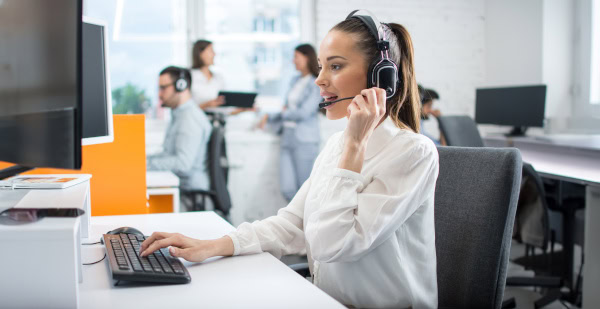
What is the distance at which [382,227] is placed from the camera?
3.27ft

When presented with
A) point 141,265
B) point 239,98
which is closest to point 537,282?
point 141,265

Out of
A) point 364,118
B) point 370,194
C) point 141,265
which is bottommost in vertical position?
point 141,265

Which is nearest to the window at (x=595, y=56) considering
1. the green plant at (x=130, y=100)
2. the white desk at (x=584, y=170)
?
the white desk at (x=584, y=170)

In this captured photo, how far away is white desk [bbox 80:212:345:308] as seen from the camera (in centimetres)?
87

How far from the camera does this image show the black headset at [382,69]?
1.12 metres

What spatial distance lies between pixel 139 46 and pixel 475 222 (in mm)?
3823

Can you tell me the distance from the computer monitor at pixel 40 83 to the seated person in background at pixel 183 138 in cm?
256

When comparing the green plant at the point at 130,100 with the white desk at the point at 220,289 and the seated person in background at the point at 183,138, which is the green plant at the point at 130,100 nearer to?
the seated person in background at the point at 183,138

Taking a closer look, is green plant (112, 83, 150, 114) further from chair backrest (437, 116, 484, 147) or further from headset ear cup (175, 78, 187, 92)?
chair backrest (437, 116, 484, 147)

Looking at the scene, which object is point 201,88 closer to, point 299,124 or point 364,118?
point 299,124

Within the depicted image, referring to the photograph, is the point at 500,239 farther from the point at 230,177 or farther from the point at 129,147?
the point at 230,177

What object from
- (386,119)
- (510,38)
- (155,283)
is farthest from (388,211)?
Answer: (510,38)

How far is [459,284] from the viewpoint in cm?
118

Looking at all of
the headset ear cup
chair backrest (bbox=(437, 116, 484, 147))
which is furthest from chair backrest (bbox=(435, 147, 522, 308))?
the headset ear cup
